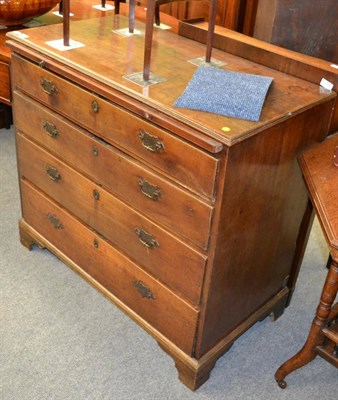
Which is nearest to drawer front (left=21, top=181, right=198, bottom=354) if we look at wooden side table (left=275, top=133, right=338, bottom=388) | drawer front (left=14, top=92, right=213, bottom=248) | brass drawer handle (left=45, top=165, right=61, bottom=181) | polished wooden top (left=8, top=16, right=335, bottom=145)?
brass drawer handle (left=45, top=165, right=61, bottom=181)

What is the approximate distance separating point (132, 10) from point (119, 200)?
0.70m

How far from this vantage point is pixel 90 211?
1.91 meters

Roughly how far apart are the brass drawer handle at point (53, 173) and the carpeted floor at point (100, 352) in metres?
0.46

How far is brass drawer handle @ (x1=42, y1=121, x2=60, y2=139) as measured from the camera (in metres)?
1.90

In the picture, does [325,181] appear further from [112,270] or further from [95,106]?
[112,270]

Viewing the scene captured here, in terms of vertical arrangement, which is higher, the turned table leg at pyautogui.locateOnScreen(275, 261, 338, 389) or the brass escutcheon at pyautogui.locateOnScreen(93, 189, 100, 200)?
the brass escutcheon at pyautogui.locateOnScreen(93, 189, 100, 200)

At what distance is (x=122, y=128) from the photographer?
63.2 inches

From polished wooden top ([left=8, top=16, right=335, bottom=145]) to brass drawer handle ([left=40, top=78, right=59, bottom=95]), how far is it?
0.09 metres

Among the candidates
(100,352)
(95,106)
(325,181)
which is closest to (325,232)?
(325,181)

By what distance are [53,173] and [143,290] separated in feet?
1.83

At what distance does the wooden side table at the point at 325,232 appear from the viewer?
142cm

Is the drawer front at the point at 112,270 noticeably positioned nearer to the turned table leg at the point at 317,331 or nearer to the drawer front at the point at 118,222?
the drawer front at the point at 118,222

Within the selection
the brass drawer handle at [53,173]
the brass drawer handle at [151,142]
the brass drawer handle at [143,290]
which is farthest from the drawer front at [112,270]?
the brass drawer handle at [151,142]

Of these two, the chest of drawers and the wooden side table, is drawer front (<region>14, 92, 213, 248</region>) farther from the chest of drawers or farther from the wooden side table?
the wooden side table
